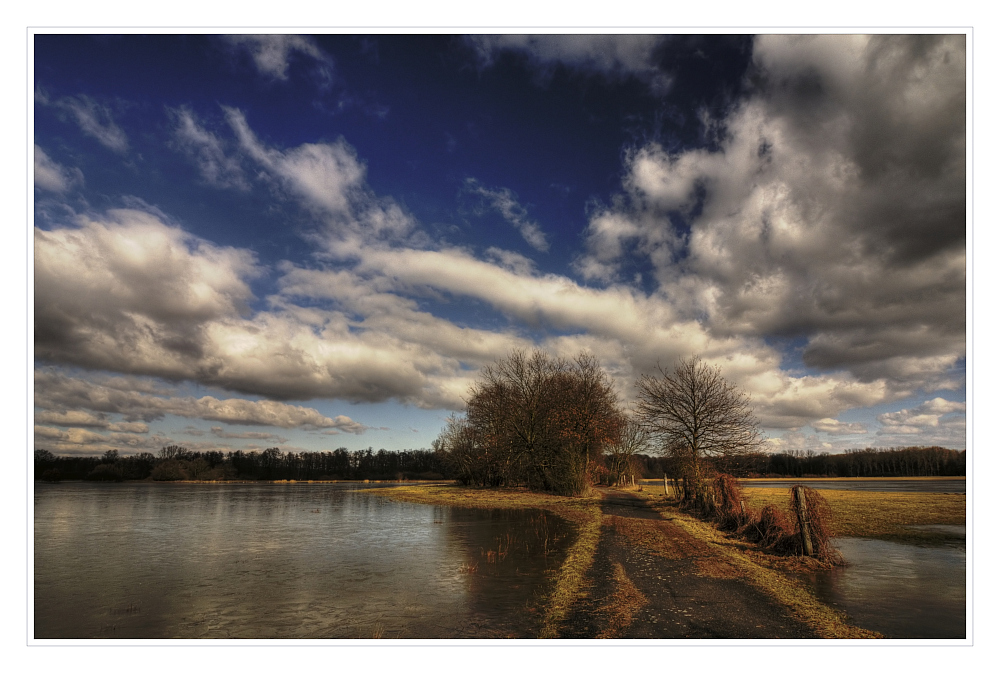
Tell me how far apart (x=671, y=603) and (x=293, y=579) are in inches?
331

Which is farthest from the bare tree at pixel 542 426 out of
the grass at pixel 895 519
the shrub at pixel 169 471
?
the shrub at pixel 169 471

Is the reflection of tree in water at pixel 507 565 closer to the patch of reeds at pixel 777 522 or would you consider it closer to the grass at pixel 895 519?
the patch of reeds at pixel 777 522

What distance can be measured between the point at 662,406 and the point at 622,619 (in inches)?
767

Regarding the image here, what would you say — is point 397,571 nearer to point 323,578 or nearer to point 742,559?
point 323,578

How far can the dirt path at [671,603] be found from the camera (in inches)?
287

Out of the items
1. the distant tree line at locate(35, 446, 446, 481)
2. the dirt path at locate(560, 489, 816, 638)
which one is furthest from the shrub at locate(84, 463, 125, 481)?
the dirt path at locate(560, 489, 816, 638)

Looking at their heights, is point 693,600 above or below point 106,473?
above

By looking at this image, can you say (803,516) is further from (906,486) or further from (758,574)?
(906,486)

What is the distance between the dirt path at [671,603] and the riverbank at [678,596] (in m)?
0.02

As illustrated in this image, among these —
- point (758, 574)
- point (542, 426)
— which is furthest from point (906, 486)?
point (758, 574)

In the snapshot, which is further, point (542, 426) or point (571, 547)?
point (542, 426)

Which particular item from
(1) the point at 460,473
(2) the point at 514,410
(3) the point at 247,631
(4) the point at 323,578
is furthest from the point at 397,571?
(1) the point at 460,473

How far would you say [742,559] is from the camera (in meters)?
12.7

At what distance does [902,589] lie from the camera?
30.6 ft
